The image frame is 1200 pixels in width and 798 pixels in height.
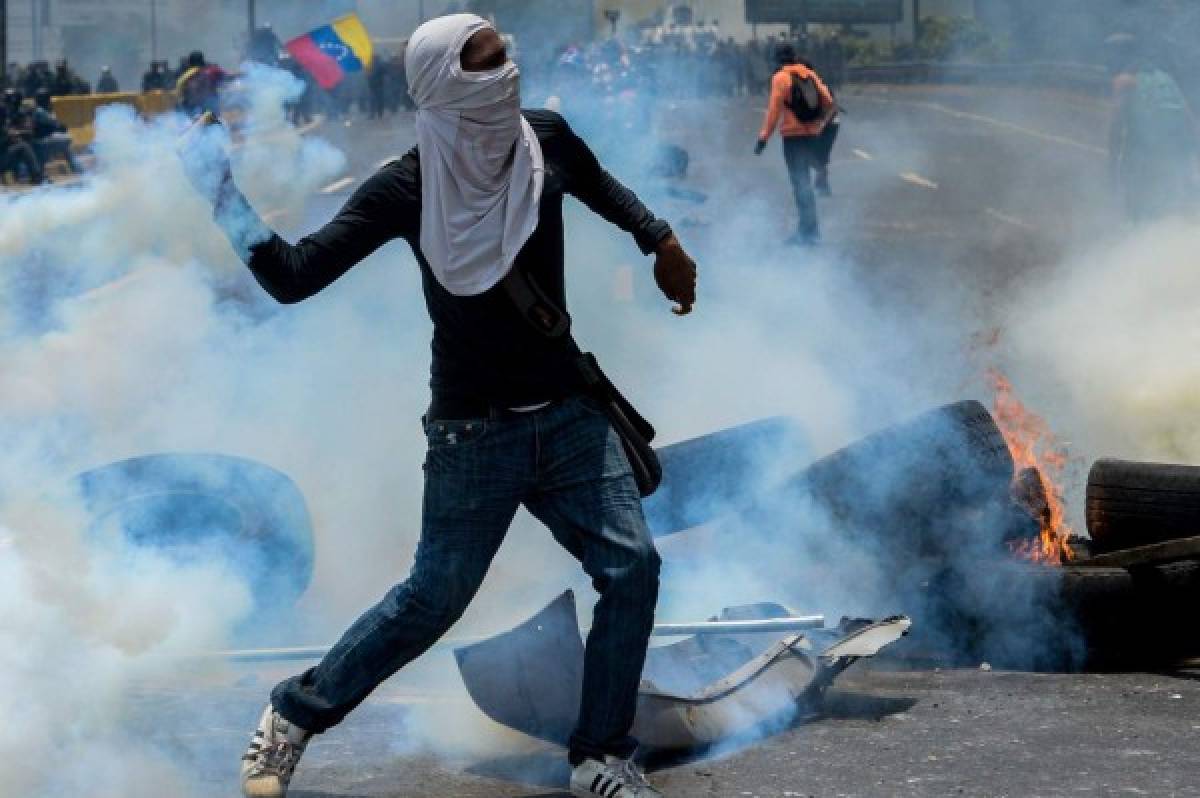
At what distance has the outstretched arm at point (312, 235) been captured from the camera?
12.7ft

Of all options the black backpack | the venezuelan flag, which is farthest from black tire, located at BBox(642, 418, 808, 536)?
the black backpack

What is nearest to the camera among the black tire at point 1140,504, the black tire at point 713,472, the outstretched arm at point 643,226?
the outstretched arm at point 643,226

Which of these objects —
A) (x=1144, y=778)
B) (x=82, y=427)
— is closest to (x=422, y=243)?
(x=1144, y=778)

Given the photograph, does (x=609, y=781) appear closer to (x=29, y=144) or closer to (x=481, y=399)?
(x=481, y=399)

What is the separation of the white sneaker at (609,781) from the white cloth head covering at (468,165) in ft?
3.15

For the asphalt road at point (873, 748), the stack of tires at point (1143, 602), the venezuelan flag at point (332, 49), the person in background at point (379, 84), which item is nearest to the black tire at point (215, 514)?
the asphalt road at point (873, 748)

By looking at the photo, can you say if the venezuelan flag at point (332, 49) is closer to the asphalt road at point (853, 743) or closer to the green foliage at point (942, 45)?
the asphalt road at point (853, 743)

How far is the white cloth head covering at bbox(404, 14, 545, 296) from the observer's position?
12.5 ft

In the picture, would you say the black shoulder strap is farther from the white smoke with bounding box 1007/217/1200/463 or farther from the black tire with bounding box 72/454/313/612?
the white smoke with bounding box 1007/217/1200/463

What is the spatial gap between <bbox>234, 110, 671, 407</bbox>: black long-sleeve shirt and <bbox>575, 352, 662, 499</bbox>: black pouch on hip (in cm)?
3

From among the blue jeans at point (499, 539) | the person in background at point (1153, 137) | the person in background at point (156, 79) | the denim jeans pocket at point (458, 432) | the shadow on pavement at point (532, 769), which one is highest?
the denim jeans pocket at point (458, 432)

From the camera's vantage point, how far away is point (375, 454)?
6.96 meters

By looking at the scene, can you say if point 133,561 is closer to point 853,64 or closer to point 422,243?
point 422,243

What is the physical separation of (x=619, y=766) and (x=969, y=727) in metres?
0.97
